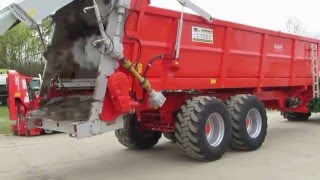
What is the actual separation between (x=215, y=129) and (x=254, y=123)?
1347mm

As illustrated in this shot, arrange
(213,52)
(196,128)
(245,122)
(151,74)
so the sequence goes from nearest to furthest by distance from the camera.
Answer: (151,74) → (196,128) → (213,52) → (245,122)

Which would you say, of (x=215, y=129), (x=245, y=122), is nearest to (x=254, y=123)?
(x=245, y=122)

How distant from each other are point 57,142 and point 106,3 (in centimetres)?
510

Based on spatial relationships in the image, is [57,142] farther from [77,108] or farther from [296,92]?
[296,92]

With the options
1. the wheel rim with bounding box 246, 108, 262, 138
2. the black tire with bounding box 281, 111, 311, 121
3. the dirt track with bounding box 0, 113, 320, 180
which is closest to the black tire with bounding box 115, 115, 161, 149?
the dirt track with bounding box 0, 113, 320, 180

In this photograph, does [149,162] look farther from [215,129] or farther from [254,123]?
[254,123]

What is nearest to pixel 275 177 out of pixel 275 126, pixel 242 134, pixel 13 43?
pixel 242 134

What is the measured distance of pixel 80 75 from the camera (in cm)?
761

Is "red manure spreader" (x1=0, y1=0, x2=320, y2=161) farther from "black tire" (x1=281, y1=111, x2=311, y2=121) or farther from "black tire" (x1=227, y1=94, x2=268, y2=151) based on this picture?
"black tire" (x1=281, y1=111, x2=311, y2=121)

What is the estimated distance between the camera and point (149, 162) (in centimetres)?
827

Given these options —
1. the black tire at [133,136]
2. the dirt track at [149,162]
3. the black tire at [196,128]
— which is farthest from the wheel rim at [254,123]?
the black tire at [133,136]

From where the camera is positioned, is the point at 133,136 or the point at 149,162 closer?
the point at 149,162

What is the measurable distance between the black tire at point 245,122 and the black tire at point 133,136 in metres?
1.66

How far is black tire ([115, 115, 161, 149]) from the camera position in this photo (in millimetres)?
9180
